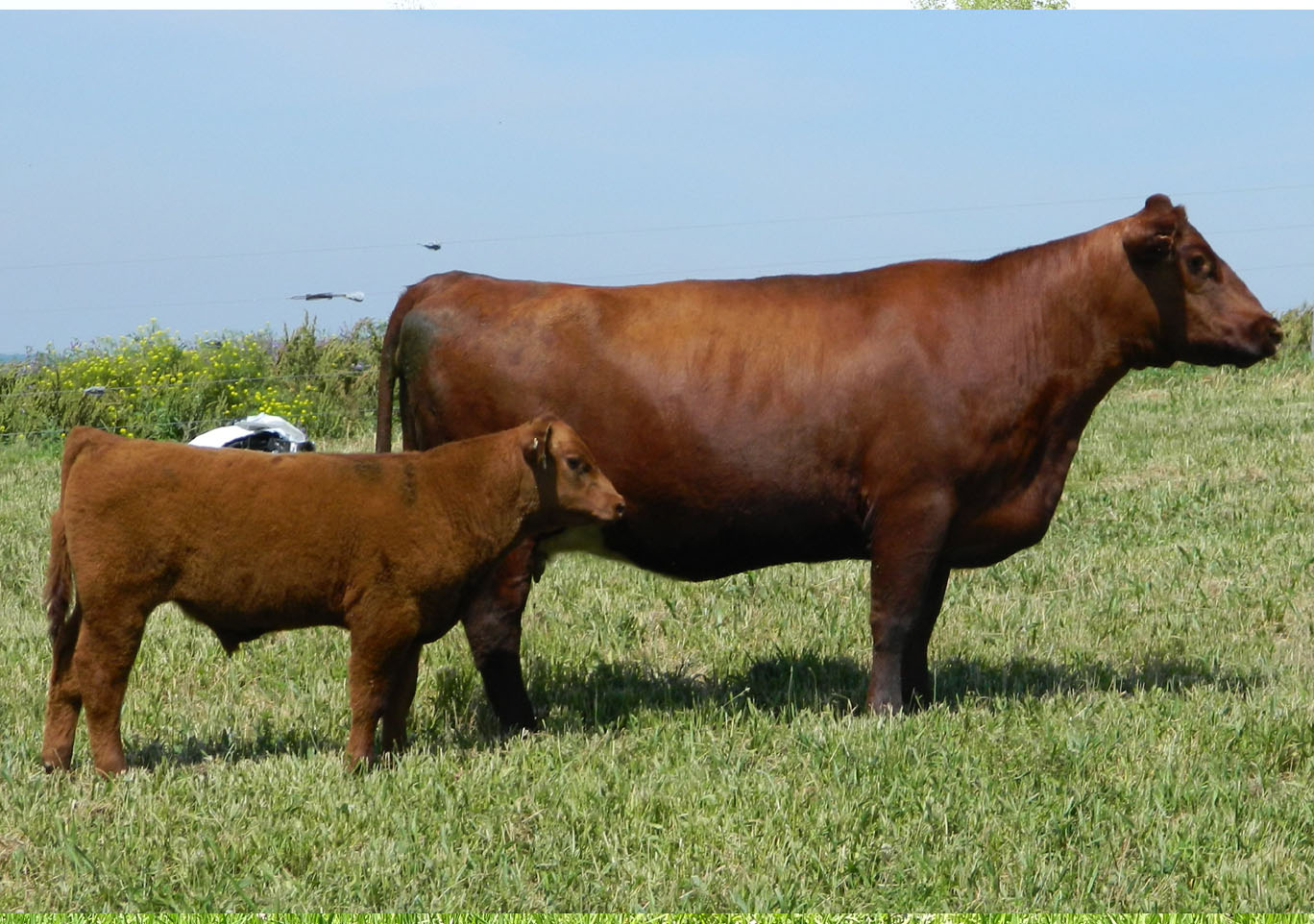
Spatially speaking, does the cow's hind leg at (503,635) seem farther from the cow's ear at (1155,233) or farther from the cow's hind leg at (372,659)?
the cow's ear at (1155,233)

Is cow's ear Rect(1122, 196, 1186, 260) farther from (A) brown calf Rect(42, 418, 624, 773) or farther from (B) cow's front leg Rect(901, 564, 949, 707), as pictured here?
(A) brown calf Rect(42, 418, 624, 773)

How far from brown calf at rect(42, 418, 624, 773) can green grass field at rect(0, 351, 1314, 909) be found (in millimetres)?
335

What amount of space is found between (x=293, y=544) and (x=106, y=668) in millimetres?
771

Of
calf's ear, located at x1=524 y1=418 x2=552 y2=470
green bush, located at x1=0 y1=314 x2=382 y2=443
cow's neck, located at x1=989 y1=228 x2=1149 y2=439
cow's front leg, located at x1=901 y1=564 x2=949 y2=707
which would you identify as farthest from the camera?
green bush, located at x1=0 y1=314 x2=382 y2=443

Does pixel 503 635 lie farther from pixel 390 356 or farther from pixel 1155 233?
pixel 1155 233

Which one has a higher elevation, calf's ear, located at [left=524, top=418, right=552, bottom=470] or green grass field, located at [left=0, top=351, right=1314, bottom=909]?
calf's ear, located at [left=524, top=418, right=552, bottom=470]

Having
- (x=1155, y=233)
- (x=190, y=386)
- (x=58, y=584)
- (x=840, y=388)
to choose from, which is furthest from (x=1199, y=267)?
(x=190, y=386)

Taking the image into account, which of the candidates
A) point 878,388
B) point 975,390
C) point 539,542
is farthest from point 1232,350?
point 539,542

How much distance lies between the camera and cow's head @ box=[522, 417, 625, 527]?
545 centimetres

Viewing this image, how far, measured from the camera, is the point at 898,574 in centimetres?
586

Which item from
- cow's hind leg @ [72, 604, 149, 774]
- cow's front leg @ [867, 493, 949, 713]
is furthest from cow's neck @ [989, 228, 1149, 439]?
cow's hind leg @ [72, 604, 149, 774]

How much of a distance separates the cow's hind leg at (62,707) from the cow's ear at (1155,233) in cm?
436

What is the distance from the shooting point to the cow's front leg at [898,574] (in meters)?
5.84

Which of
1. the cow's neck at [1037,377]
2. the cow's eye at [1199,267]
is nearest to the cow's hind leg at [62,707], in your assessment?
the cow's neck at [1037,377]
